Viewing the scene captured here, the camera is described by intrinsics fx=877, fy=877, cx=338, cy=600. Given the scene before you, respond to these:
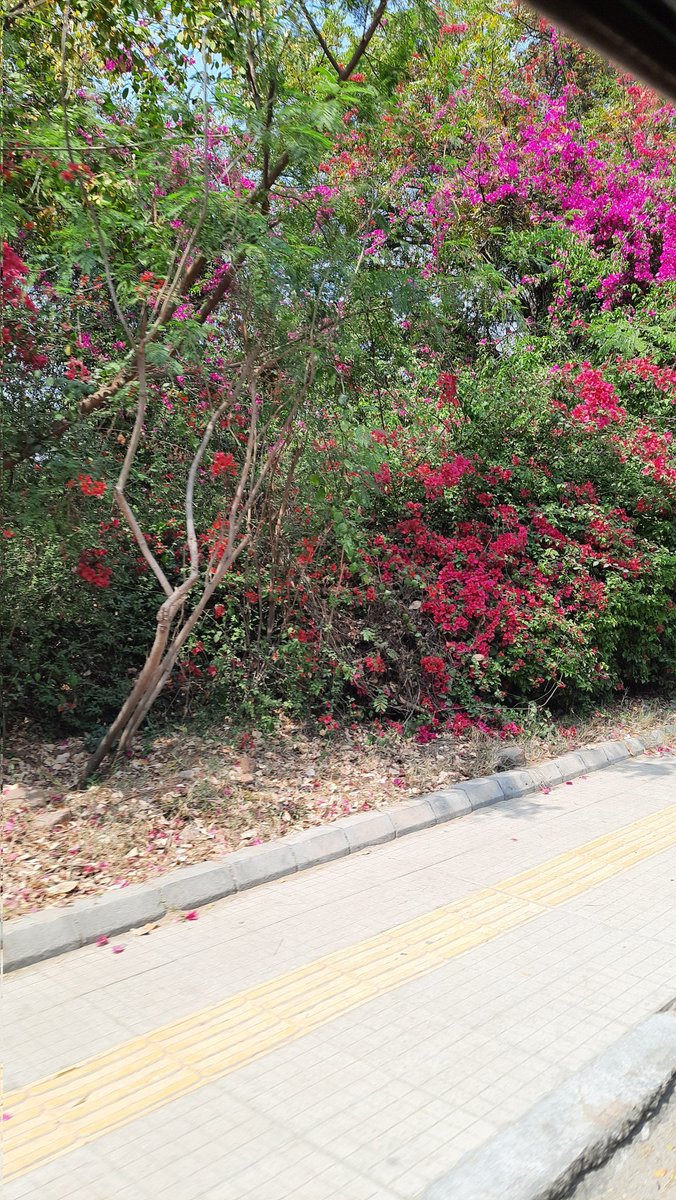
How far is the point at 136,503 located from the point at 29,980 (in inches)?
155

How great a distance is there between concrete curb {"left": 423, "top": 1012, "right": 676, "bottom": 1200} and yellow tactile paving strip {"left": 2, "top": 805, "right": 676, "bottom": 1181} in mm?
908

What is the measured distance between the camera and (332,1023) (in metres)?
3.34

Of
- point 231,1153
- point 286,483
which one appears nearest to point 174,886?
point 231,1153

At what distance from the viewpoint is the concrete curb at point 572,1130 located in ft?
7.95

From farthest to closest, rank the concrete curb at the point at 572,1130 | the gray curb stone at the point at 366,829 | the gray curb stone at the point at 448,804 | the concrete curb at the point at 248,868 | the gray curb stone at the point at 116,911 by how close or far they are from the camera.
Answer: the gray curb stone at the point at 448,804
the gray curb stone at the point at 366,829
the gray curb stone at the point at 116,911
the concrete curb at the point at 248,868
the concrete curb at the point at 572,1130

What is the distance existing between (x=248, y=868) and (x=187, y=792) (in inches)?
35.0

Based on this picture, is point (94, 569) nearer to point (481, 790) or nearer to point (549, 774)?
point (481, 790)

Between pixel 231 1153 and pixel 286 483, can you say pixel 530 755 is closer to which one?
pixel 286 483

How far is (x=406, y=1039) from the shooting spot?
3.24 m

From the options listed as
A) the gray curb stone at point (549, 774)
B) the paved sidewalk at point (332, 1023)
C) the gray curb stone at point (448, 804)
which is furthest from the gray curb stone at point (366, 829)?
the gray curb stone at point (549, 774)

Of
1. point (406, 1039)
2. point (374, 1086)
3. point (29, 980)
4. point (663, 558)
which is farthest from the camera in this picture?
point (663, 558)

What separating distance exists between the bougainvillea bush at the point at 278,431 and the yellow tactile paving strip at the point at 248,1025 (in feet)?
8.14

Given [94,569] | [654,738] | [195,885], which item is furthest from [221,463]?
[654,738]

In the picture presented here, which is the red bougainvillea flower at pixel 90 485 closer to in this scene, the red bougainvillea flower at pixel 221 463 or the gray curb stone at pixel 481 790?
the red bougainvillea flower at pixel 221 463
